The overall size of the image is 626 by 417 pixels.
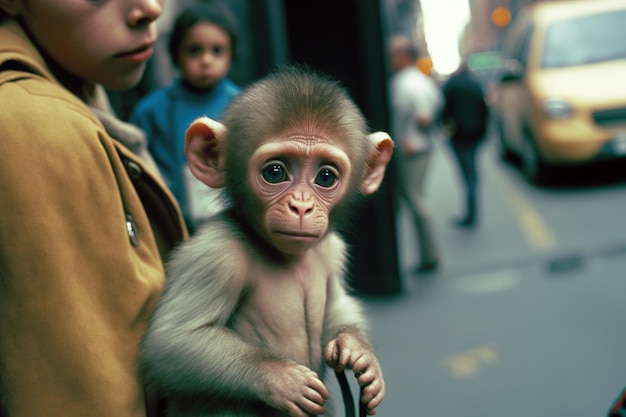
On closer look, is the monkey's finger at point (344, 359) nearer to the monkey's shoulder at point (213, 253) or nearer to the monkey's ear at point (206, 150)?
the monkey's shoulder at point (213, 253)

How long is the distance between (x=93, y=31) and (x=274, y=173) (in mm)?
490

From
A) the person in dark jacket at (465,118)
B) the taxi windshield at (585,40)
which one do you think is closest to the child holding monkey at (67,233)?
the person in dark jacket at (465,118)

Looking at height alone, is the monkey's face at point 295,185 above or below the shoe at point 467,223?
above

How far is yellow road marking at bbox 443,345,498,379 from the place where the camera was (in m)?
4.88

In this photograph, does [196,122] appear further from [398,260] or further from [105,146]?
[398,260]

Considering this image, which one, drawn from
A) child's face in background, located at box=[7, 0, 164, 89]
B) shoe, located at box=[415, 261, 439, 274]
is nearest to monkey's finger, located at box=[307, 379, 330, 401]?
child's face in background, located at box=[7, 0, 164, 89]

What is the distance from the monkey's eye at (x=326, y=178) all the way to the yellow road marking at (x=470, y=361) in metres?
3.73

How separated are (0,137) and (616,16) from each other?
30.2ft

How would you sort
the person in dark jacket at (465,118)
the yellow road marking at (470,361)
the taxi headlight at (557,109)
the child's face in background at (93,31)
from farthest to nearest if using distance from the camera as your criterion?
1. the taxi headlight at (557,109)
2. the person in dark jacket at (465,118)
3. the yellow road marking at (470,361)
4. the child's face in background at (93,31)

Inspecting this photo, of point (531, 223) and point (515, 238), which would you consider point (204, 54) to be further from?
point (531, 223)

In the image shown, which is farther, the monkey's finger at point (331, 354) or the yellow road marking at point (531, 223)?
the yellow road marking at point (531, 223)

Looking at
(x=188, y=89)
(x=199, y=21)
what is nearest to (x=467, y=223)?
(x=188, y=89)

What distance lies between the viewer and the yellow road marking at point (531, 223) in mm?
7926

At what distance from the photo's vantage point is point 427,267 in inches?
288
